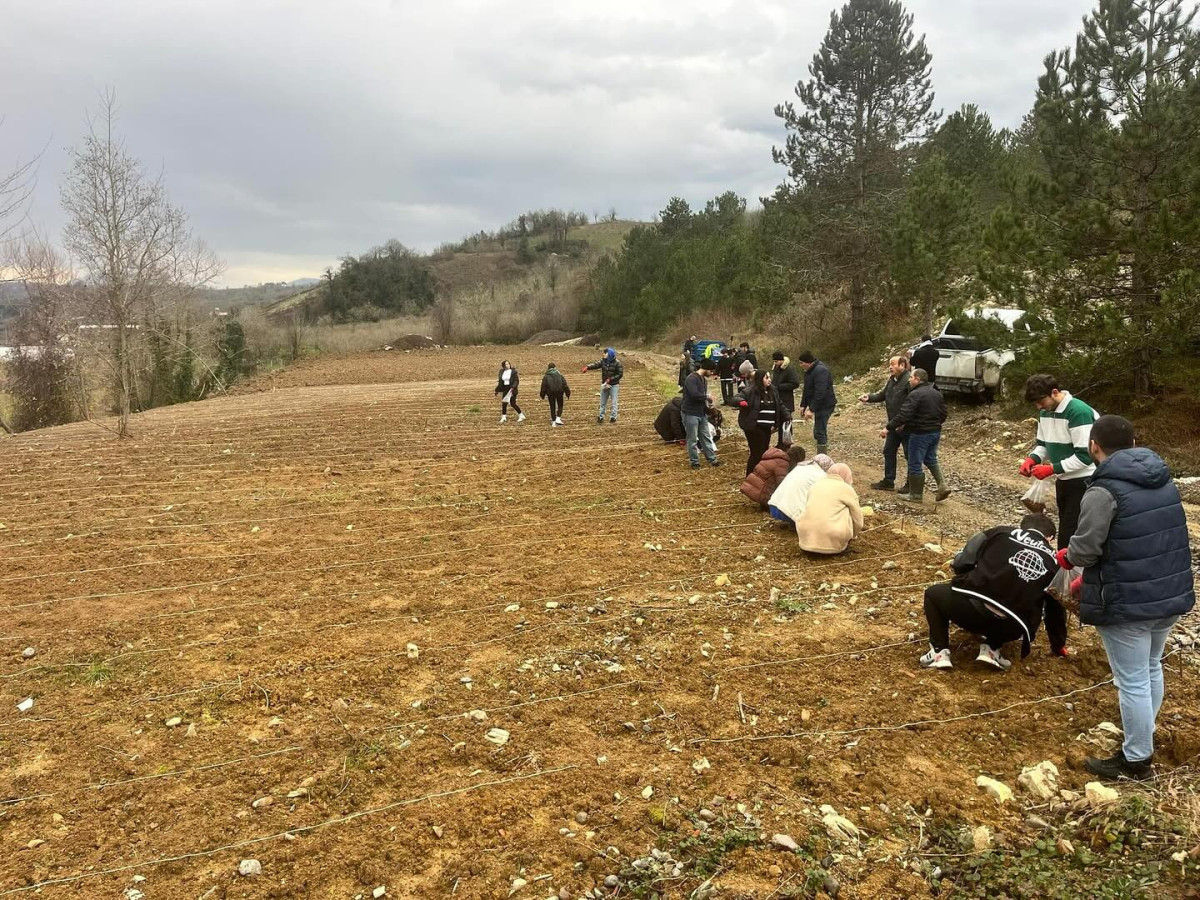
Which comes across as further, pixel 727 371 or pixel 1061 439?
pixel 727 371

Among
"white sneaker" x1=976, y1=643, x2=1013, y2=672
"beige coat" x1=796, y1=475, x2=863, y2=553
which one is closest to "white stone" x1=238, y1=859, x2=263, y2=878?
"white sneaker" x1=976, y1=643, x2=1013, y2=672

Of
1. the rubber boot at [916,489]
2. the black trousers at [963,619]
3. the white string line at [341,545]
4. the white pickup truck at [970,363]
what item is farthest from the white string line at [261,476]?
the black trousers at [963,619]

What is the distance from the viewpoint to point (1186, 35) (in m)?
10.2

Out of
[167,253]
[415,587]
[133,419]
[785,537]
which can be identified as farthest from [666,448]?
[133,419]

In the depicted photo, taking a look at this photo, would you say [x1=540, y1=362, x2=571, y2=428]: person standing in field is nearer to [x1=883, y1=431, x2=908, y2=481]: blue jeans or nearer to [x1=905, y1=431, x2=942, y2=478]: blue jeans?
[x1=883, y1=431, x2=908, y2=481]: blue jeans

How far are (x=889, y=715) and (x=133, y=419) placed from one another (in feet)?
74.9

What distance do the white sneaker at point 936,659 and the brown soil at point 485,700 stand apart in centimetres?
9

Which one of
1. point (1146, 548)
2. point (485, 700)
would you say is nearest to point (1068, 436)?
point (1146, 548)

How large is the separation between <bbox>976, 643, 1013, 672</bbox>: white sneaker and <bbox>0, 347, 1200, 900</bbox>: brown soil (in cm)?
11

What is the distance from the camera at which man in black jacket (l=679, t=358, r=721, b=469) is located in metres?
10.6

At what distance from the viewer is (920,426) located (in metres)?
8.30

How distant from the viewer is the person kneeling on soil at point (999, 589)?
4.22 metres

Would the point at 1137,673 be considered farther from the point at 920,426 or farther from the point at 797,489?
the point at 920,426

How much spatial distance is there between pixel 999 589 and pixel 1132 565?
2.98 ft
